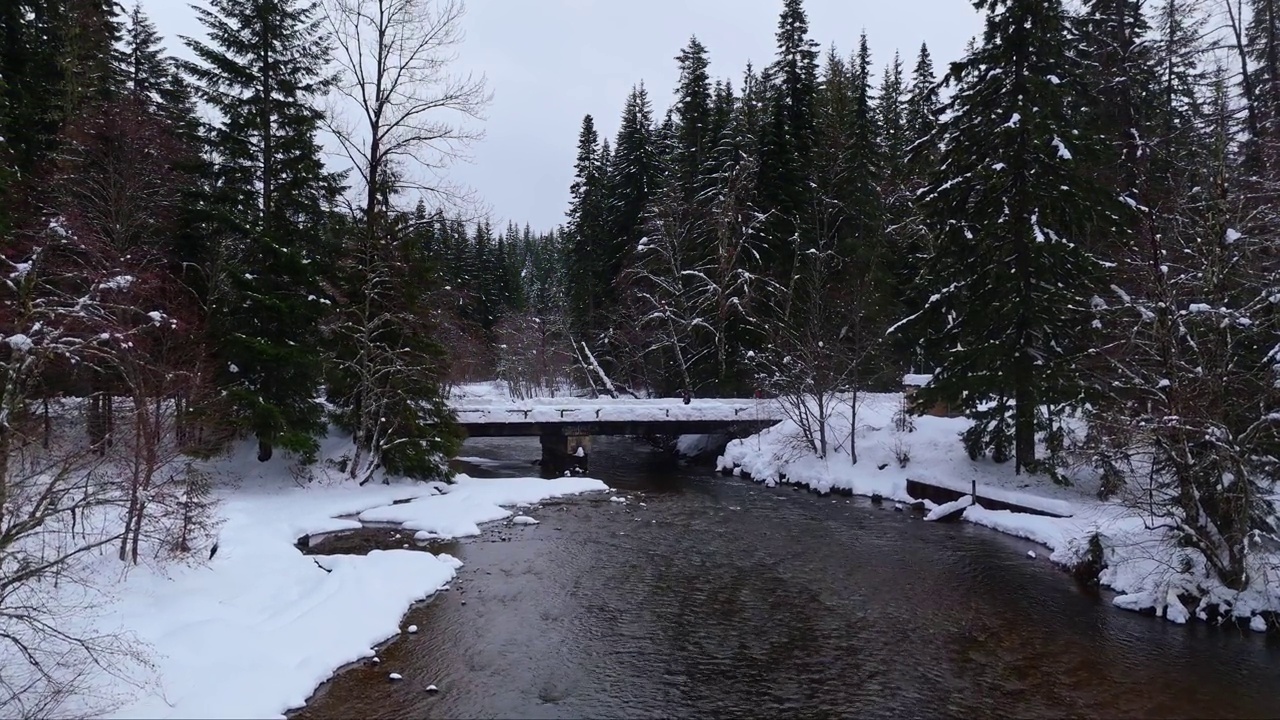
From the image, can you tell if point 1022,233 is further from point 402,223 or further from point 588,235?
point 588,235

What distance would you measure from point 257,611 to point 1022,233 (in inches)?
782

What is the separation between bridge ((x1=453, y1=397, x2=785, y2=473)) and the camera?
28453mm

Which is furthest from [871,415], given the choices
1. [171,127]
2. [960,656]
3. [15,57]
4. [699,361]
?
[15,57]

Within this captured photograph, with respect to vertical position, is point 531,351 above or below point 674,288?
below

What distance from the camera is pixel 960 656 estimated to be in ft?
34.0

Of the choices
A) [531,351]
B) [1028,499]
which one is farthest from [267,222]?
[531,351]

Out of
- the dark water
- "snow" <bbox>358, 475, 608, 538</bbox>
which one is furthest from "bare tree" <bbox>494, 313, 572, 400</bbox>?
the dark water

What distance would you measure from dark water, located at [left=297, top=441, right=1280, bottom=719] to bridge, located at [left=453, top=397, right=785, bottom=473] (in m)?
11.4

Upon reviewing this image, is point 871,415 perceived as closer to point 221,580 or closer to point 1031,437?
point 1031,437

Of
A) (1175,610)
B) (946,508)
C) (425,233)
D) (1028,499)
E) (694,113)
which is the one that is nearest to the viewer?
(1175,610)

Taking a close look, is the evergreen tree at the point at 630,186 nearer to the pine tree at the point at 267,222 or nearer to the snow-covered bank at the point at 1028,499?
the snow-covered bank at the point at 1028,499

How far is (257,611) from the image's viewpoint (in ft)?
35.5

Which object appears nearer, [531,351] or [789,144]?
[789,144]

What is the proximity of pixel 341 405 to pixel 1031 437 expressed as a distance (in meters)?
20.7
